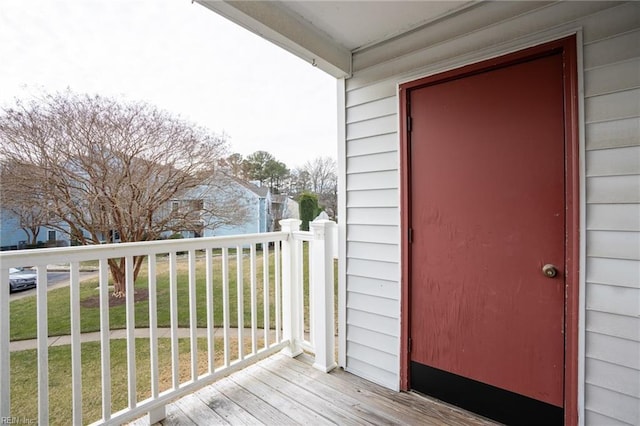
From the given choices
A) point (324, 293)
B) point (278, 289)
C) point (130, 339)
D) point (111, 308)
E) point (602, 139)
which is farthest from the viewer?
point (111, 308)

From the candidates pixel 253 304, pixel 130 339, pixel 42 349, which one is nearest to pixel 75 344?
pixel 42 349

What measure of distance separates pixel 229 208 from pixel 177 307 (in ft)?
5.11

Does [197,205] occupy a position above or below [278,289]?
above

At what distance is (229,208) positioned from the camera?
3342 millimetres

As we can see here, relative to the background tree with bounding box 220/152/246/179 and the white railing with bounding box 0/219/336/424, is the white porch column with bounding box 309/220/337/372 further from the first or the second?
the background tree with bounding box 220/152/246/179

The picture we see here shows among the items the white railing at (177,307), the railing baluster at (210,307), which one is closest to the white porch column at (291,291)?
the white railing at (177,307)

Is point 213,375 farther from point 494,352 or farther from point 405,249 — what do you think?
point 494,352

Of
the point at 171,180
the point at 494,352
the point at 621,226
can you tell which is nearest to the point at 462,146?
the point at 621,226

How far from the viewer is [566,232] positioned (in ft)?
4.54

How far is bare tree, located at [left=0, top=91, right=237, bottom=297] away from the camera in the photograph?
2.36 meters

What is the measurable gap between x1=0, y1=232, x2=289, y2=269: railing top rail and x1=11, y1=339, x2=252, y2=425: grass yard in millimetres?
1188

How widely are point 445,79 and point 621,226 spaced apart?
3.92ft

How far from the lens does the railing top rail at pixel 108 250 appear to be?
121 centimetres

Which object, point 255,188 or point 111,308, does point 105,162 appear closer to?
point 111,308
